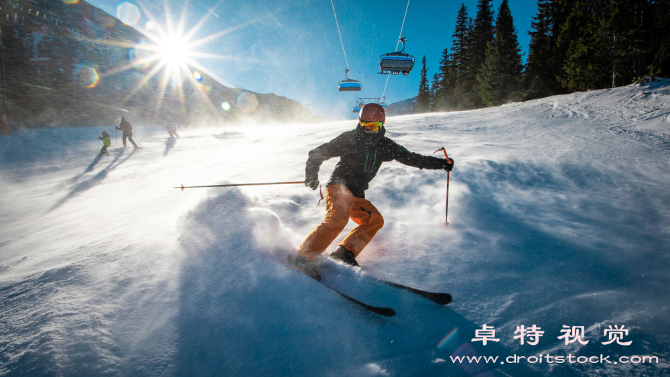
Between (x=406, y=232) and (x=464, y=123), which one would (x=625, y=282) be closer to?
(x=406, y=232)

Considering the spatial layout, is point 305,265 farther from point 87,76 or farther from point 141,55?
point 141,55

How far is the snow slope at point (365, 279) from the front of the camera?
1559 mm

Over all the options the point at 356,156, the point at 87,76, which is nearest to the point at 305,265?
the point at 356,156

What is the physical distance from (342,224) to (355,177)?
586 millimetres

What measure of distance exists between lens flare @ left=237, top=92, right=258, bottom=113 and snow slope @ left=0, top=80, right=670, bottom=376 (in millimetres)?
79761

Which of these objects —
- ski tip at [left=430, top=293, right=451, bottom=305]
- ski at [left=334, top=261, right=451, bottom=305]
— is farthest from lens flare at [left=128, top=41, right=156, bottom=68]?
ski tip at [left=430, top=293, right=451, bottom=305]

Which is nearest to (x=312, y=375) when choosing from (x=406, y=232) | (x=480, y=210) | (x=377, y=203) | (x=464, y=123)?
(x=406, y=232)

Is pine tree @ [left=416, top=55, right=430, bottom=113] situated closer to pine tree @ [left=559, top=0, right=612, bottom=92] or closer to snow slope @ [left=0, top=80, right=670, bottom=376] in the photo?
pine tree @ [left=559, top=0, right=612, bottom=92]

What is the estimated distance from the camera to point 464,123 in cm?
976

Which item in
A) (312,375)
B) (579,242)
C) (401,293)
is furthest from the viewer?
(579,242)

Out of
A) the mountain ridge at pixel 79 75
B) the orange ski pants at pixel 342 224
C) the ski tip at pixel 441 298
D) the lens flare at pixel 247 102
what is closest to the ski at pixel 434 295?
the ski tip at pixel 441 298

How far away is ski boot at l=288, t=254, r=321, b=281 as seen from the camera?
7.18 feet

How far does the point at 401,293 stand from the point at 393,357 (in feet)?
1.70

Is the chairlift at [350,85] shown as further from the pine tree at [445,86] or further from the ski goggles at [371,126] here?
the pine tree at [445,86]
